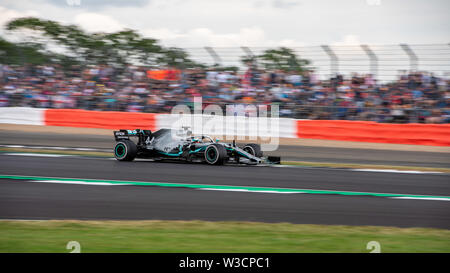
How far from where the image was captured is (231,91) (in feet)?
61.5

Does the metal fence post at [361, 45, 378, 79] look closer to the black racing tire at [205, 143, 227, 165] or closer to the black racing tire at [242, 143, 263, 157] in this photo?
the black racing tire at [242, 143, 263, 157]

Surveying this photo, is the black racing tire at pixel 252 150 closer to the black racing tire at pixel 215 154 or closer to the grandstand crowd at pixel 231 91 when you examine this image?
the black racing tire at pixel 215 154

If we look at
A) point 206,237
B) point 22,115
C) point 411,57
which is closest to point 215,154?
point 206,237

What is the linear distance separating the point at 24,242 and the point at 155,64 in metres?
15.6

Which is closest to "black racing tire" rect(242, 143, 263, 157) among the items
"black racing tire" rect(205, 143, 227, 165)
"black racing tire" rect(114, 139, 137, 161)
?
"black racing tire" rect(205, 143, 227, 165)

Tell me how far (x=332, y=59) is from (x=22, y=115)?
11.3 meters

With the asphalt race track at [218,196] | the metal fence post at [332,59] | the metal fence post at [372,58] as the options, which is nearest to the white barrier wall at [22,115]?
the asphalt race track at [218,196]

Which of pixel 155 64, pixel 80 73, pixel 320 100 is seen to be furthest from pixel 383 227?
pixel 80 73

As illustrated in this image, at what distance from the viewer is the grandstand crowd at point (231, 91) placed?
1623cm

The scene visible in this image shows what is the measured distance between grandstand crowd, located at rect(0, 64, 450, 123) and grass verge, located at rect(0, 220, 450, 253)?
11.0 m

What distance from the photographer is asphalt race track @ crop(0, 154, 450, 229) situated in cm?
651

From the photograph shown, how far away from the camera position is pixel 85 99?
19.6 metres

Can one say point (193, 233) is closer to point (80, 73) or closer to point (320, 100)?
point (320, 100)
